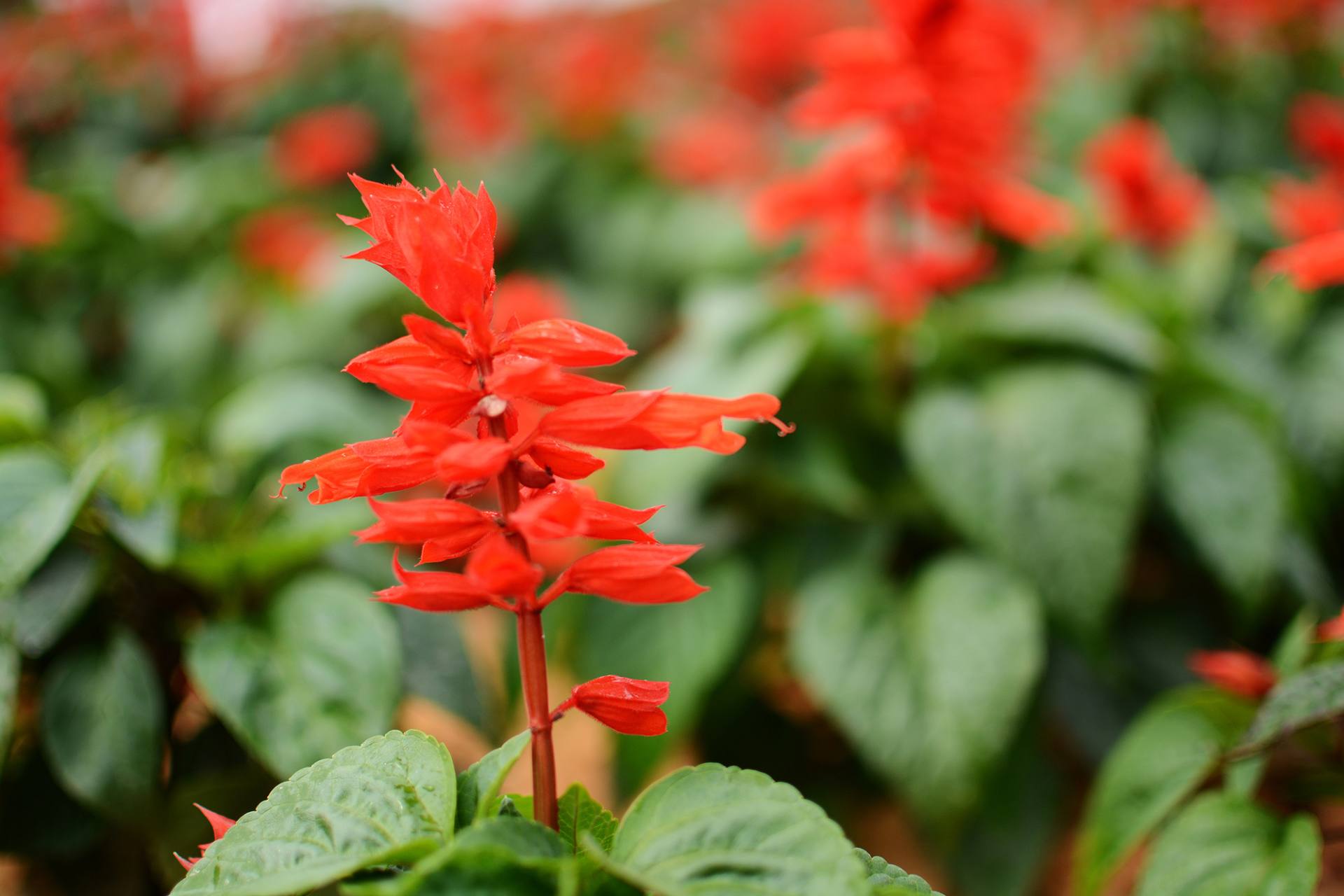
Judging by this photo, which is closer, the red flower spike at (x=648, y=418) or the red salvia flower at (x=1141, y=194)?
the red flower spike at (x=648, y=418)

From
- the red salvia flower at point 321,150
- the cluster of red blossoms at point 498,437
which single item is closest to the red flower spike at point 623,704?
the cluster of red blossoms at point 498,437

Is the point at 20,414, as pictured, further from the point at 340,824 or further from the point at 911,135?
the point at 911,135

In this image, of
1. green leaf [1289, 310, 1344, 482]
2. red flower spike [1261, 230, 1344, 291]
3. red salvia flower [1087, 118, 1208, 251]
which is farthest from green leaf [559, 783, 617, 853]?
red salvia flower [1087, 118, 1208, 251]

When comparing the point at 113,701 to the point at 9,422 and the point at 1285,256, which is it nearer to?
the point at 9,422

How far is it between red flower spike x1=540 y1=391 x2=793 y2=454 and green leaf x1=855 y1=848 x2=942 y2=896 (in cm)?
23

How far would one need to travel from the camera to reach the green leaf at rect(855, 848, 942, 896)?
460 mm

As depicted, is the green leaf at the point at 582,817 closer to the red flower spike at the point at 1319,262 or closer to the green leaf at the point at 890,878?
the green leaf at the point at 890,878

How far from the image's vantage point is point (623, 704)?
0.48 metres

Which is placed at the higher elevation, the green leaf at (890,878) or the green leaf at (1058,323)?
the green leaf at (1058,323)

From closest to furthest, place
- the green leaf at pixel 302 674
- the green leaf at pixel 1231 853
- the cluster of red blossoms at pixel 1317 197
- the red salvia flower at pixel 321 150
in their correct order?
the green leaf at pixel 1231 853 < the green leaf at pixel 302 674 < the cluster of red blossoms at pixel 1317 197 < the red salvia flower at pixel 321 150

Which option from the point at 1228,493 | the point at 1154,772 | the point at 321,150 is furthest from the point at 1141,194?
the point at 321,150

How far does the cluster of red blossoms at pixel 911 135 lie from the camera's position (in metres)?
1.09

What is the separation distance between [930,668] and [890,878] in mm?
532

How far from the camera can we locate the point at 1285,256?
2.57 ft
